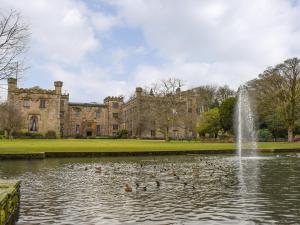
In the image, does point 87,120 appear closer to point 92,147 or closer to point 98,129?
A: point 98,129

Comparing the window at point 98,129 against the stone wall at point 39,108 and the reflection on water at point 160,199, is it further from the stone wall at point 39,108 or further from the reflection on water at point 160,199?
the reflection on water at point 160,199

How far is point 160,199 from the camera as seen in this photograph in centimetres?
1289

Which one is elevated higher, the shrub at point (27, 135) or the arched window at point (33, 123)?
the arched window at point (33, 123)

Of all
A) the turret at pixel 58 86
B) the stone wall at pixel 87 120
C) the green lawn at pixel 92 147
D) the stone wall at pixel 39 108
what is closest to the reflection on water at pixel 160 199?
the green lawn at pixel 92 147

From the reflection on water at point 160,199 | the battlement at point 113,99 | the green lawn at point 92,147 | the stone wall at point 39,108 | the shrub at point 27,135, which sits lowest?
the reflection on water at point 160,199

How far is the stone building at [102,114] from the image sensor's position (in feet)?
254

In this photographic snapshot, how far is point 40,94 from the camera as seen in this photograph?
3155 inches

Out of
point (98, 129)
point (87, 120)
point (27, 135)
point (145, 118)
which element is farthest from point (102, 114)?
point (27, 135)

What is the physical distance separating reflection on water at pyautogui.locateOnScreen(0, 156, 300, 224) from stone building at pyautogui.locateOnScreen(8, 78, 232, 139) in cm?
4723

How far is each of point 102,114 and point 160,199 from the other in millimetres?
85017

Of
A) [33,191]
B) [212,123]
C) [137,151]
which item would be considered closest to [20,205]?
[33,191]

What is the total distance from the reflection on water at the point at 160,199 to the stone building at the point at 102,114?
47234 millimetres

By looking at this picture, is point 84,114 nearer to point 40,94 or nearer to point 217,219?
point 40,94

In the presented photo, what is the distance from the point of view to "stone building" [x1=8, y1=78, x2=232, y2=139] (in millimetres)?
77312
